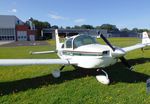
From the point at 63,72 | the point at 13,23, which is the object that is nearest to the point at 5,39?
the point at 13,23

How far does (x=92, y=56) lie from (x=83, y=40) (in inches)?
52.5

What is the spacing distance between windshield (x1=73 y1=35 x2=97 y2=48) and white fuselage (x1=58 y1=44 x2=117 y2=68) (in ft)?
0.82

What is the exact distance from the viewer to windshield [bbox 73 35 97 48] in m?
9.67

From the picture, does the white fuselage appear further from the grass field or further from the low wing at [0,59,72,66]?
the grass field

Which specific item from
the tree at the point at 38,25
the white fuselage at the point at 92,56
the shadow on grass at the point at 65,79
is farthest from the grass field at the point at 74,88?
the tree at the point at 38,25

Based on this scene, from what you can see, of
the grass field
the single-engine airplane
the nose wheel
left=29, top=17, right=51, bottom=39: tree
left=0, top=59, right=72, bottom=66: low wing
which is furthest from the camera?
left=29, top=17, right=51, bottom=39: tree

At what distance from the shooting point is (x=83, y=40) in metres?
9.77

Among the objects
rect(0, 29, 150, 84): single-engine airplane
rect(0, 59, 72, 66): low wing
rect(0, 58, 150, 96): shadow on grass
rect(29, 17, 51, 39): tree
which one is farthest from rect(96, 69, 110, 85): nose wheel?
rect(29, 17, 51, 39): tree

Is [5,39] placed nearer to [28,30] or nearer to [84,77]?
[28,30]

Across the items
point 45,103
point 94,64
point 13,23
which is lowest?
point 45,103

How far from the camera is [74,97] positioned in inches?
278

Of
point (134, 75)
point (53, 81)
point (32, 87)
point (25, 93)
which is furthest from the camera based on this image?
point (134, 75)

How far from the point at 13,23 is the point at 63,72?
76.4 m

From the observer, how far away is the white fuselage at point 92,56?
27.3 feet
